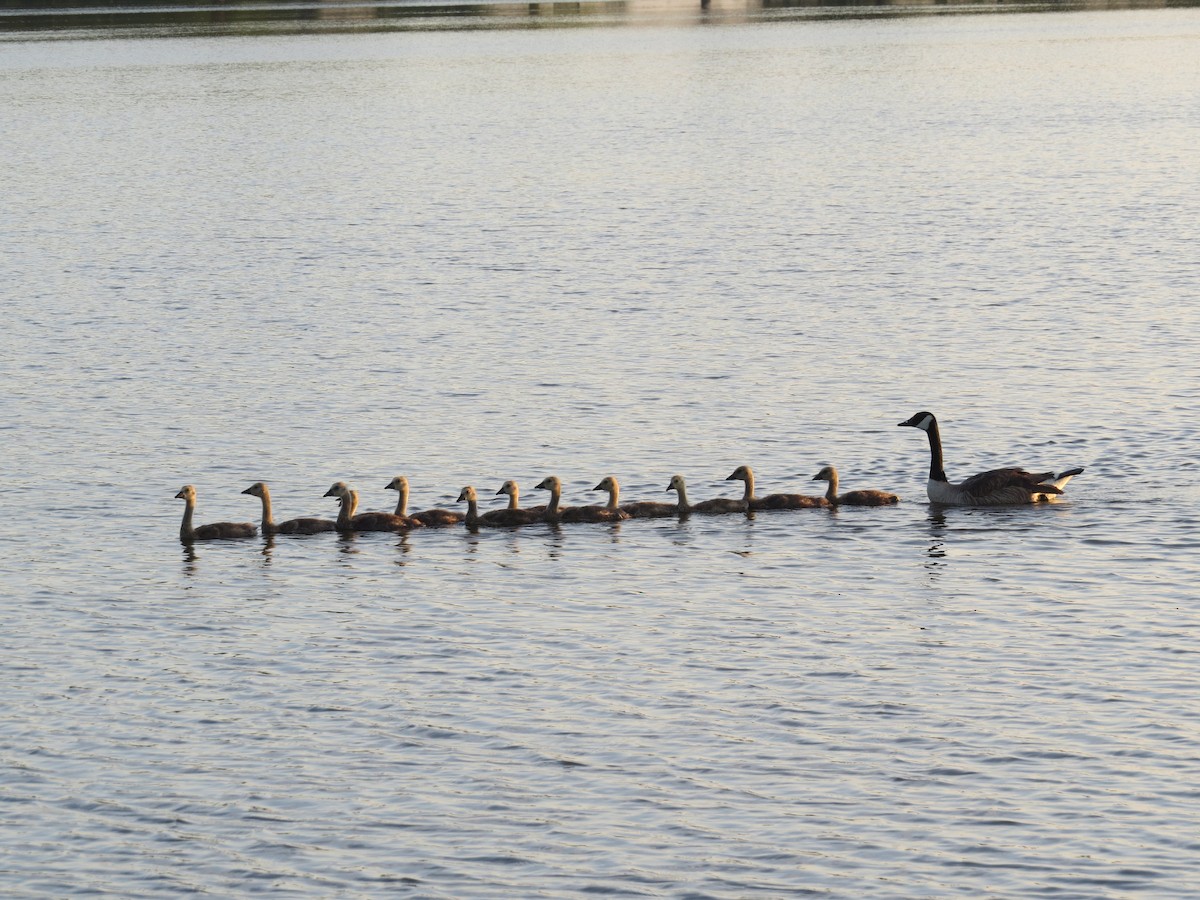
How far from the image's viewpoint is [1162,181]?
6831 cm

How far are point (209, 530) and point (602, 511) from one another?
5550 millimetres

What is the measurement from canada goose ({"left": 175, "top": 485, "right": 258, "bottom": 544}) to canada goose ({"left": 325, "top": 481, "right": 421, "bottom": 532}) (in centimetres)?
124

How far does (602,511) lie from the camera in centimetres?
2778

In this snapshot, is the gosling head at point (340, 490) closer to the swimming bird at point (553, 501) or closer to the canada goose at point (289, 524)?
the canada goose at point (289, 524)

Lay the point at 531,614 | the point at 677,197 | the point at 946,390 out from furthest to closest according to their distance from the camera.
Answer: the point at 677,197, the point at 946,390, the point at 531,614

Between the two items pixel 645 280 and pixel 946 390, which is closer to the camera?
pixel 946 390

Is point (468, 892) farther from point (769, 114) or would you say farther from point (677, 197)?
point (769, 114)

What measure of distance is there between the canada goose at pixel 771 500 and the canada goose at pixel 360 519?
472 cm

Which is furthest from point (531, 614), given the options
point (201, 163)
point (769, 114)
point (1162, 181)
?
point (769, 114)

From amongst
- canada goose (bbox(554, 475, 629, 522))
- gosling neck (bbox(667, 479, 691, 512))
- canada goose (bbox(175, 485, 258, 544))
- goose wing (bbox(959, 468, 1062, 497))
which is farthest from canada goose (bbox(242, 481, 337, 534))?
goose wing (bbox(959, 468, 1062, 497))

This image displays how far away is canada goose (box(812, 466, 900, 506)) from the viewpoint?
28422 mm

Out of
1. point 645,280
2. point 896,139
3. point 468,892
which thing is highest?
point 896,139

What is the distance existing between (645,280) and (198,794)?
3344 cm

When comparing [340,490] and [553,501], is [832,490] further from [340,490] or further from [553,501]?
[340,490]
